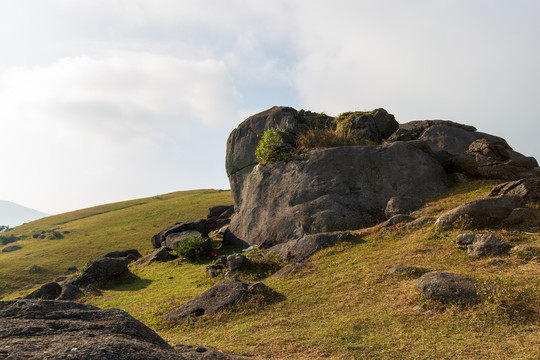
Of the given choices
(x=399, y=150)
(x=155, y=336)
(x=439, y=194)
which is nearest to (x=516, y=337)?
(x=155, y=336)

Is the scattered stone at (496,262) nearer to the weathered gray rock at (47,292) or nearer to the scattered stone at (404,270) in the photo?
the scattered stone at (404,270)

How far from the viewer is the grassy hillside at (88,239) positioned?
3431cm

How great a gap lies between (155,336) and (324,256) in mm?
10359

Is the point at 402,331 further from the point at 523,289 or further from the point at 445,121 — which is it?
the point at 445,121

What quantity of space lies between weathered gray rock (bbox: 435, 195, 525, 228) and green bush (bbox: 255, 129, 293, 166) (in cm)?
1141

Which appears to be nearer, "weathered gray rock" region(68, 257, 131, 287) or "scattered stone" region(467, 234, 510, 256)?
"scattered stone" region(467, 234, 510, 256)

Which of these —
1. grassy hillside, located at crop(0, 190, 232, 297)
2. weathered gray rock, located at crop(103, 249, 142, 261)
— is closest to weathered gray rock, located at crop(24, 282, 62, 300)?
weathered gray rock, located at crop(103, 249, 142, 261)

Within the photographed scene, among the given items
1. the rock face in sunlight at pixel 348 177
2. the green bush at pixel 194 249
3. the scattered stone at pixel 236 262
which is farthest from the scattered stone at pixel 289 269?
the green bush at pixel 194 249

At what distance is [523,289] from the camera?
8492 mm

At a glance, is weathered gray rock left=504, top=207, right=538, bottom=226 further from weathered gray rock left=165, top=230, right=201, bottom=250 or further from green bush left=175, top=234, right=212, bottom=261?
weathered gray rock left=165, top=230, right=201, bottom=250

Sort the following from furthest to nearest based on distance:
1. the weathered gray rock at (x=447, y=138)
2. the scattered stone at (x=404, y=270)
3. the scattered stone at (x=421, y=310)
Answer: the weathered gray rock at (x=447, y=138) → the scattered stone at (x=404, y=270) → the scattered stone at (x=421, y=310)

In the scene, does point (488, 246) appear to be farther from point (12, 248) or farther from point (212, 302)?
point (12, 248)

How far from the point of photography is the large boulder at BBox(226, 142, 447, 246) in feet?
63.3

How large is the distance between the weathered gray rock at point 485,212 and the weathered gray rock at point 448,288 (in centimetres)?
506
